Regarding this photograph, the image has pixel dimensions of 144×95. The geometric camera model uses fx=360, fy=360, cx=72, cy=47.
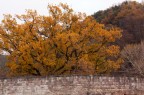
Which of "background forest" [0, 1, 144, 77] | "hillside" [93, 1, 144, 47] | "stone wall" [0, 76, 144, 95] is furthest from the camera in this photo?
"hillside" [93, 1, 144, 47]

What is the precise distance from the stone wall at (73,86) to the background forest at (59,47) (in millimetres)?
6663

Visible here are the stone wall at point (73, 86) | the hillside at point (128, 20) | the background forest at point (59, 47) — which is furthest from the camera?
the hillside at point (128, 20)

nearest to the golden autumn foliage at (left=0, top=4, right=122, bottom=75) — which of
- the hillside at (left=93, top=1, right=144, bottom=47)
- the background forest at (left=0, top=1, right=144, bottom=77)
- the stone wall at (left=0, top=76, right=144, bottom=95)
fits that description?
the background forest at (left=0, top=1, right=144, bottom=77)

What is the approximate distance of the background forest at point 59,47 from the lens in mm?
25031

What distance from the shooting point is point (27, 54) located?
24938 mm

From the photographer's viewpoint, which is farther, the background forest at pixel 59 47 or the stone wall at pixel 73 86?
the background forest at pixel 59 47

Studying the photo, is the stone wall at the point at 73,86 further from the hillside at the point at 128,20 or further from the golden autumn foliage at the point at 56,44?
the hillside at the point at 128,20

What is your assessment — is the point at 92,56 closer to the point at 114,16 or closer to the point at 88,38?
the point at 88,38

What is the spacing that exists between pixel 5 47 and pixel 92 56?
6475mm

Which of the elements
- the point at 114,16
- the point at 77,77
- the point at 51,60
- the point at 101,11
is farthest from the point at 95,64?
the point at 101,11

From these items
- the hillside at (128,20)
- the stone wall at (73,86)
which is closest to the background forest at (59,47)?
the stone wall at (73,86)

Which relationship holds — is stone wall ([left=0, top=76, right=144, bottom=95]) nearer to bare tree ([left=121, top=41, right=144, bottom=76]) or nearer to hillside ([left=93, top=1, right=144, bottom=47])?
bare tree ([left=121, top=41, right=144, bottom=76])

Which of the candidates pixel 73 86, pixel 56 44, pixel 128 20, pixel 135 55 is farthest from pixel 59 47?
pixel 128 20

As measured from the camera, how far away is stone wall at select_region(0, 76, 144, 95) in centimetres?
1695
